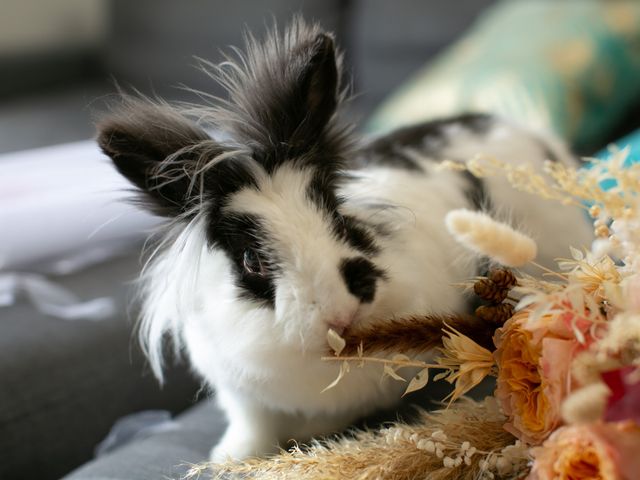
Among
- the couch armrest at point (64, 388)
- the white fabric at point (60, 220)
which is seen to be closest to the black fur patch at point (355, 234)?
the couch armrest at point (64, 388)

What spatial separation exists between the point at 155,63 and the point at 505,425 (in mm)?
2642

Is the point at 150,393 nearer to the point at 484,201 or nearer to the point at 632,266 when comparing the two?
the point at 484,201

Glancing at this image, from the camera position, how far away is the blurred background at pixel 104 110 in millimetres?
1196

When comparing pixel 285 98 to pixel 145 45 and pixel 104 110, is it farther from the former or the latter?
pixel 145 45

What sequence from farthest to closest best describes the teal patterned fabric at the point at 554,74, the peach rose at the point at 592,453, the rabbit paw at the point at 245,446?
the teal patterned fabric at the point at 554,74 < the rabbit paw at the point at 245,446 < the peach rose at the point at 592,453

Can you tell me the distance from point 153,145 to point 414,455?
18.8 inches

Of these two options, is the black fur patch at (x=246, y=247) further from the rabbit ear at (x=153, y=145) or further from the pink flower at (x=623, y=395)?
the pink flower at (x=623, y=395)

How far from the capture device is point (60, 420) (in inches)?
47.3

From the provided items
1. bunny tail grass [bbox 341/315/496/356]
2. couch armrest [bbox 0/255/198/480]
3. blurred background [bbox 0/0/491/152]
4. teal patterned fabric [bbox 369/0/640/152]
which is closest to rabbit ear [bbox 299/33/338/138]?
bunny tail grass [bbox 341/315/496/356]

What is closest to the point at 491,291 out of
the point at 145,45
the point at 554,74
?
the point at 554,74

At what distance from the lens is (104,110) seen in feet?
3.20

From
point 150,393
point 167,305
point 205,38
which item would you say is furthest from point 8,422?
point 205,38

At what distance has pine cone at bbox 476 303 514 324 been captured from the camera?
2.36ft

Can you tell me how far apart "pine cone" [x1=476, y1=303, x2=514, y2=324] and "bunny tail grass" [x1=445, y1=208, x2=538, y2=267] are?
0.06 meters
